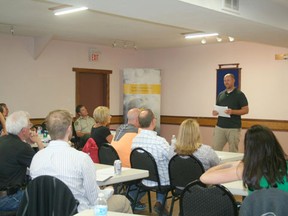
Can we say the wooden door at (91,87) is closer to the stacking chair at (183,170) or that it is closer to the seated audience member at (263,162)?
the stacking chair at (183,170)

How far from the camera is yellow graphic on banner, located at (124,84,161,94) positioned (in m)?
9.97

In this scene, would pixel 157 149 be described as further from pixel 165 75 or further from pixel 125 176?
pixel 165 75

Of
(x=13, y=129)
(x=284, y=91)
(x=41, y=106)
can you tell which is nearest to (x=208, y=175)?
(x=13, y=129)

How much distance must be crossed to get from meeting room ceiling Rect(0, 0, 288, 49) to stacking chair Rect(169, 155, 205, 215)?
1611 millimetres

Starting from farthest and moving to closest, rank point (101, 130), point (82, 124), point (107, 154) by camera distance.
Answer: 1. point (82, 124)
2. point (101, 130)
3. point (107, 154)

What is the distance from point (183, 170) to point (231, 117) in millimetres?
2886

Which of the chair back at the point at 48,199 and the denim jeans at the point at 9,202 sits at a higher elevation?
the chair back at the point at 48,199

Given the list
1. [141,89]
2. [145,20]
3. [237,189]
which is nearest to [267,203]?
[237,189]

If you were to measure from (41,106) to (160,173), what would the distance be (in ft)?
17.4

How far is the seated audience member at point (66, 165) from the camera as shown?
2.60 m

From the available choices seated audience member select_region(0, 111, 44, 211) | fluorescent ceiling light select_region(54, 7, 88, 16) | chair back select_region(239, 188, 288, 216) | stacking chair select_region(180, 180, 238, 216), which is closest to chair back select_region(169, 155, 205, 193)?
stacking chair select_region(180, 180, 238, 216)

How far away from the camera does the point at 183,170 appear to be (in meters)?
3.86

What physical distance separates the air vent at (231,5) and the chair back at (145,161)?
1.97 metres

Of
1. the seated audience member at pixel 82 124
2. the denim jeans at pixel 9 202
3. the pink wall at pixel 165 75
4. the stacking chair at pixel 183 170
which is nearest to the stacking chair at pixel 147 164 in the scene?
the stacking chair at pixel 183 170
